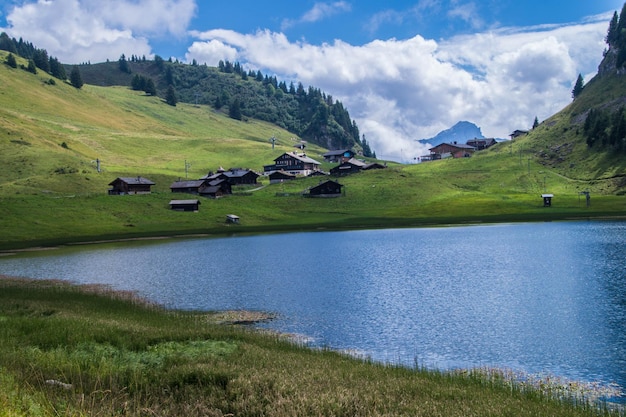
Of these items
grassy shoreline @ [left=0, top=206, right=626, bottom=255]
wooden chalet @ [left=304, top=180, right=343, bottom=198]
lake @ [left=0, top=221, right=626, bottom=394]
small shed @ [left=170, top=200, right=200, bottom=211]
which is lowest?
lake @ [left=0, top=221, right=626, bottom=394]

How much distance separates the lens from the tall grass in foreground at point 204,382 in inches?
565

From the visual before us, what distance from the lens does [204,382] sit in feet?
56.6

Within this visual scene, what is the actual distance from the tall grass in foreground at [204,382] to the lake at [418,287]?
8.53m

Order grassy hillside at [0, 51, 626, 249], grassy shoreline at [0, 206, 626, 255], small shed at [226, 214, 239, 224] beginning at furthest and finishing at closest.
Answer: small shed at [226, 214, 239, 224], grassy hillside at [0, 51, 626, 249], grassy shoreline at [0, 206, 626, 255]

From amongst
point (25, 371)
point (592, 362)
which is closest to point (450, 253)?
point (592, 362)

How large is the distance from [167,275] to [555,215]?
10497cm

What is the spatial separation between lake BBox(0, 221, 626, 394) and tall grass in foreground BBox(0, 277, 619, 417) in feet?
28.0

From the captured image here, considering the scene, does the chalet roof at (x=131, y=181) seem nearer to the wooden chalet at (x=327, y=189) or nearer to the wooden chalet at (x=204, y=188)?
the wooden chalet at (x=204, y=188)

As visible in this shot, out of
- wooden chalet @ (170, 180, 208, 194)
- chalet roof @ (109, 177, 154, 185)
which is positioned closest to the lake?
chalet roof @ (109, 177, 154, 185)

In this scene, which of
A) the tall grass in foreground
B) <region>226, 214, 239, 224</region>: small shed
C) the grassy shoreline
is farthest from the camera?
<region>226, 214, 239, 224</region>: small shed

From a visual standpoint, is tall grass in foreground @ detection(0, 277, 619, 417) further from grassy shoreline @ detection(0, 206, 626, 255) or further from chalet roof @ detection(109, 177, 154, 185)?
chalet roof @ detection(109, 177, 154, 185)

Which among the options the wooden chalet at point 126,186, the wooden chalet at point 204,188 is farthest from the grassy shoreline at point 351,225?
the wooden chalet at point 126,186

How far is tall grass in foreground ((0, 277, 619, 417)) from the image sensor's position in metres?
14.4

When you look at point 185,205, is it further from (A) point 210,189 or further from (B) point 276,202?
(B) point 276,202
